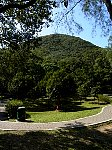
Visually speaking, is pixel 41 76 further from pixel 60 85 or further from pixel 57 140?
pixel 57 140

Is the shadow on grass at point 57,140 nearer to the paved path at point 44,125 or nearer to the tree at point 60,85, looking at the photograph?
the paved path at point 44,125

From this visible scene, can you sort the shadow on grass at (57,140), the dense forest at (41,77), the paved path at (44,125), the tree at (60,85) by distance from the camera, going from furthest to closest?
the tree at (60,85), the dense forest at (41,77), the paved path at (44,125), the shadow on grass at (57,140)

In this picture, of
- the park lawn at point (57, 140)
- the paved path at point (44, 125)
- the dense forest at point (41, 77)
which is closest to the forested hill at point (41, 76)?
the dense forest at point (41, 77)

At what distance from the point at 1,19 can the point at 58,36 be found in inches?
140

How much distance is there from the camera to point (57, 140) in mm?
15328

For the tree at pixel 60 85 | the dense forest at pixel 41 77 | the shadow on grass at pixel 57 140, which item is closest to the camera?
the shadow on grass at pixel 57 140

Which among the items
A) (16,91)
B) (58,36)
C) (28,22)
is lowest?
(16,91)

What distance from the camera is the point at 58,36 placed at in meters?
15.4

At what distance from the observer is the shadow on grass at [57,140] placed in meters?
14.4

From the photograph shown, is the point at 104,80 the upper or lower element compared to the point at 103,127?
upper

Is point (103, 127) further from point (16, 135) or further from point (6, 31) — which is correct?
point (6, 31)

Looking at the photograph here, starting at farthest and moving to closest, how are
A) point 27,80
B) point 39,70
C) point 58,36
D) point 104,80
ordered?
point 104,80
point 39,70
point 27,80
point 58,36

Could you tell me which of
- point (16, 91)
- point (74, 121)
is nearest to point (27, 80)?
point (16, 91)

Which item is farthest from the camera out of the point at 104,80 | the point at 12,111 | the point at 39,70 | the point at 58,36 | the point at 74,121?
the point at 104,80
